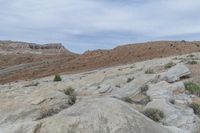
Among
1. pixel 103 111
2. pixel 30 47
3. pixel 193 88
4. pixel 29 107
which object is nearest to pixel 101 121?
pixel 103 111

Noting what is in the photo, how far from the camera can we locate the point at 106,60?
2290 inches

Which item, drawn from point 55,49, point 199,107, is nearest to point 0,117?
point 199,107

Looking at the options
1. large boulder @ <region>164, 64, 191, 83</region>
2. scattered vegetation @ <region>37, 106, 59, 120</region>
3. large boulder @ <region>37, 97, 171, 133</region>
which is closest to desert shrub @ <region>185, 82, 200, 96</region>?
large boulder @ <region>164, 64, 191, 83</region>

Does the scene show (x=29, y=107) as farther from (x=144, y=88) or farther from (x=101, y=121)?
(x=144, y=88)

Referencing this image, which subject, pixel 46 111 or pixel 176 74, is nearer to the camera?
pixel 46 111

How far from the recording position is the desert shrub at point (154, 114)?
51.3ft

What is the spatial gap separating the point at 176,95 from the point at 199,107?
2997mm

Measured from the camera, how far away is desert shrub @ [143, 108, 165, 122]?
1563 cm

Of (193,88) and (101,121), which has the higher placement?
(101,121)

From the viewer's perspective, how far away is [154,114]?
51.5 feet

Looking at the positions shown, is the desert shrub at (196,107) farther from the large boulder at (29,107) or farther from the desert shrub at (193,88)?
the large boulder at (29,107)

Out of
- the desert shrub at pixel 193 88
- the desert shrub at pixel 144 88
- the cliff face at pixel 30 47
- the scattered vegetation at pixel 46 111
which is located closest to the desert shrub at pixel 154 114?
the scattered vegetation at pixel 46 111

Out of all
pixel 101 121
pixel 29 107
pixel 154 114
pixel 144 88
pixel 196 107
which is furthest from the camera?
pixel 144 88

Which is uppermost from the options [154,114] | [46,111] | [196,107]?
[46,111]
